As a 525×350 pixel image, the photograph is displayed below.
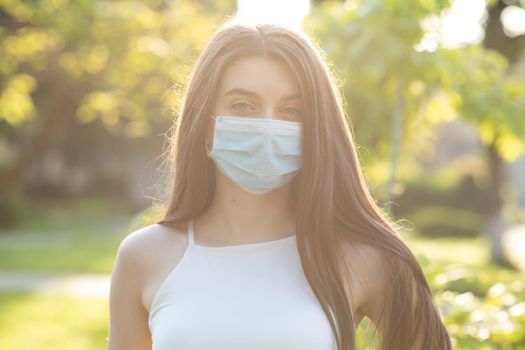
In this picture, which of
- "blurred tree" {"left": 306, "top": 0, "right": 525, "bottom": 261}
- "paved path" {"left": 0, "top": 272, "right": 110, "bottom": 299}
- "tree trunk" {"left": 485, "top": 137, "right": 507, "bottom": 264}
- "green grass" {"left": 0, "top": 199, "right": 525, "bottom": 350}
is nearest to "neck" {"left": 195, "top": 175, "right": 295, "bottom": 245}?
"green grass" {"left": 0, "top": 199, "right": 525, "bottom": 350}

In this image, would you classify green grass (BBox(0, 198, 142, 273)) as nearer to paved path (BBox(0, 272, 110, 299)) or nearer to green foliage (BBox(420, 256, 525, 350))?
paved path (BBox(0, 272, 110, 299))

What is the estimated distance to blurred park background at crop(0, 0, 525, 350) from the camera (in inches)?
161

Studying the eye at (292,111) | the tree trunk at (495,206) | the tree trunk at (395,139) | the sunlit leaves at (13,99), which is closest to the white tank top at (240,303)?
the eye at (292,111)

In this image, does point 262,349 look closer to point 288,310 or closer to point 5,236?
point 288,310

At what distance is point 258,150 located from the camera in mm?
2389

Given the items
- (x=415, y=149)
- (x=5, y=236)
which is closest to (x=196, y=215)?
(x=415, y=149)

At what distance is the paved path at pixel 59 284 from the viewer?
11977 mm

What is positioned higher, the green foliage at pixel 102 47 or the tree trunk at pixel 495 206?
the green foliage at pixel 102 47

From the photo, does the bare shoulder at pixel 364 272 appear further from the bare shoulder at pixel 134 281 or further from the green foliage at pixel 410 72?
the green foliage at pixel 410 72

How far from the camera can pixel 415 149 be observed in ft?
18.5

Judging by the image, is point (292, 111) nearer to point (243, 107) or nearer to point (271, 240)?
point (243, 107)

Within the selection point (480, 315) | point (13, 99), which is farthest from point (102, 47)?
point (480, 315)

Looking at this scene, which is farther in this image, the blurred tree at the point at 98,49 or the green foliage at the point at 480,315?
the blurred tree at the point at 98,49

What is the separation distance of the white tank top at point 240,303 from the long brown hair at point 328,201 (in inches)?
2.2
